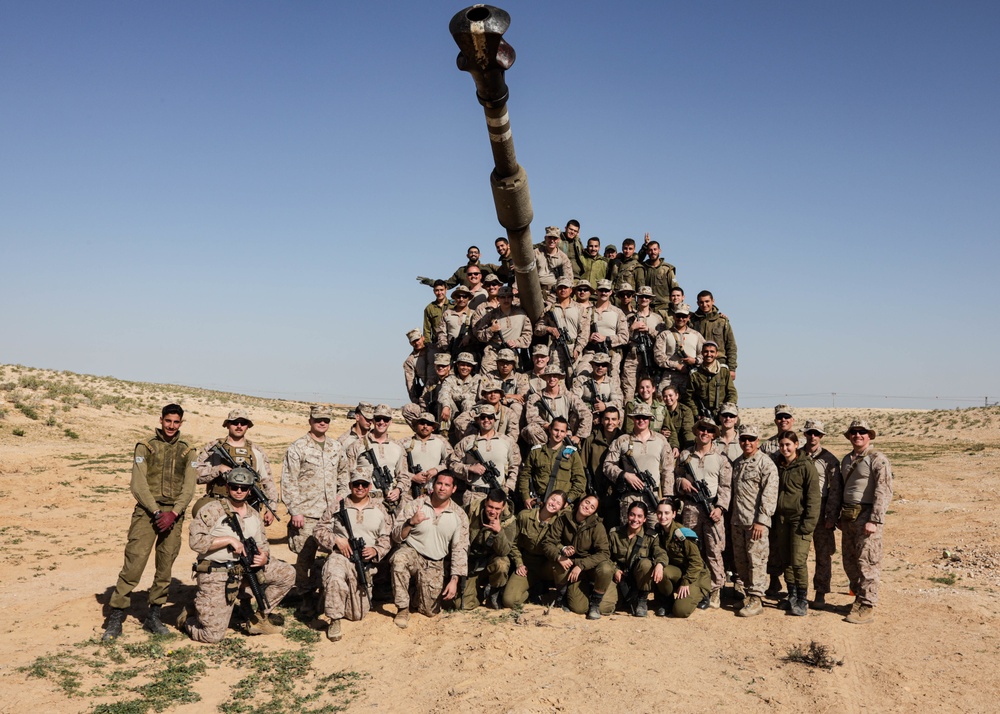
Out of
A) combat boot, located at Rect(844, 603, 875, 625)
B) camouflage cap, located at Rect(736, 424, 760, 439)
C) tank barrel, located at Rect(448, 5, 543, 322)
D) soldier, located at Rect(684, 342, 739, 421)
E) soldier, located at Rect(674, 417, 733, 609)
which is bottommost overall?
combat boot, located at Rect(844, 603, 875, 625)

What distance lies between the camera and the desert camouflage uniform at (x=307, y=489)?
896 centimetres

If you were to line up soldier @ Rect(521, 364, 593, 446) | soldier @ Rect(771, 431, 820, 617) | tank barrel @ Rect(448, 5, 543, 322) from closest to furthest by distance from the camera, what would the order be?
tank barrel @ Rect(448, 5, 543, 322), soldier @ Rect(771, 431, 820, 617), soldier @ Rect(521, 364, 593, 446)

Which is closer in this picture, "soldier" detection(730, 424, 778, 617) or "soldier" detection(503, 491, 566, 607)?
"soldier" detection(730, 424, 778, 617)

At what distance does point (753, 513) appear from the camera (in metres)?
8.73

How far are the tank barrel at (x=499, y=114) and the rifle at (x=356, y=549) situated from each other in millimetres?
3863

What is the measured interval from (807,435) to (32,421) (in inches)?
911

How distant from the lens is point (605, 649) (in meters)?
7.45

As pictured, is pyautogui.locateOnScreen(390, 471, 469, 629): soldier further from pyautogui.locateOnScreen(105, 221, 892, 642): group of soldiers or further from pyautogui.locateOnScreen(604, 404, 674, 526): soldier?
pyautogui.locateOnScreen(604, 404, 674, 526): soldier

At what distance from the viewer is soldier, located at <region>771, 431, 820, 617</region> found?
8578 millimetres

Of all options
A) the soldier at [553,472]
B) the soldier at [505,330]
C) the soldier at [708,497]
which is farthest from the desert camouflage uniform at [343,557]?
the soldier at [708,497]

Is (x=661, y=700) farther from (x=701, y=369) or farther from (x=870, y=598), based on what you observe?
(x=701, y=369)

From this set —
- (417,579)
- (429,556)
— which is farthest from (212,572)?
(429,556)

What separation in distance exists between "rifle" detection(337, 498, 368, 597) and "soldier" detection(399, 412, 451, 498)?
1.28 meters

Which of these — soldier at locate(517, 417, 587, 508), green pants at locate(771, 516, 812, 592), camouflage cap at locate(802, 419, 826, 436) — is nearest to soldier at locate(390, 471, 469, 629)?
soldier at locate(517, 417, 587, 508)
